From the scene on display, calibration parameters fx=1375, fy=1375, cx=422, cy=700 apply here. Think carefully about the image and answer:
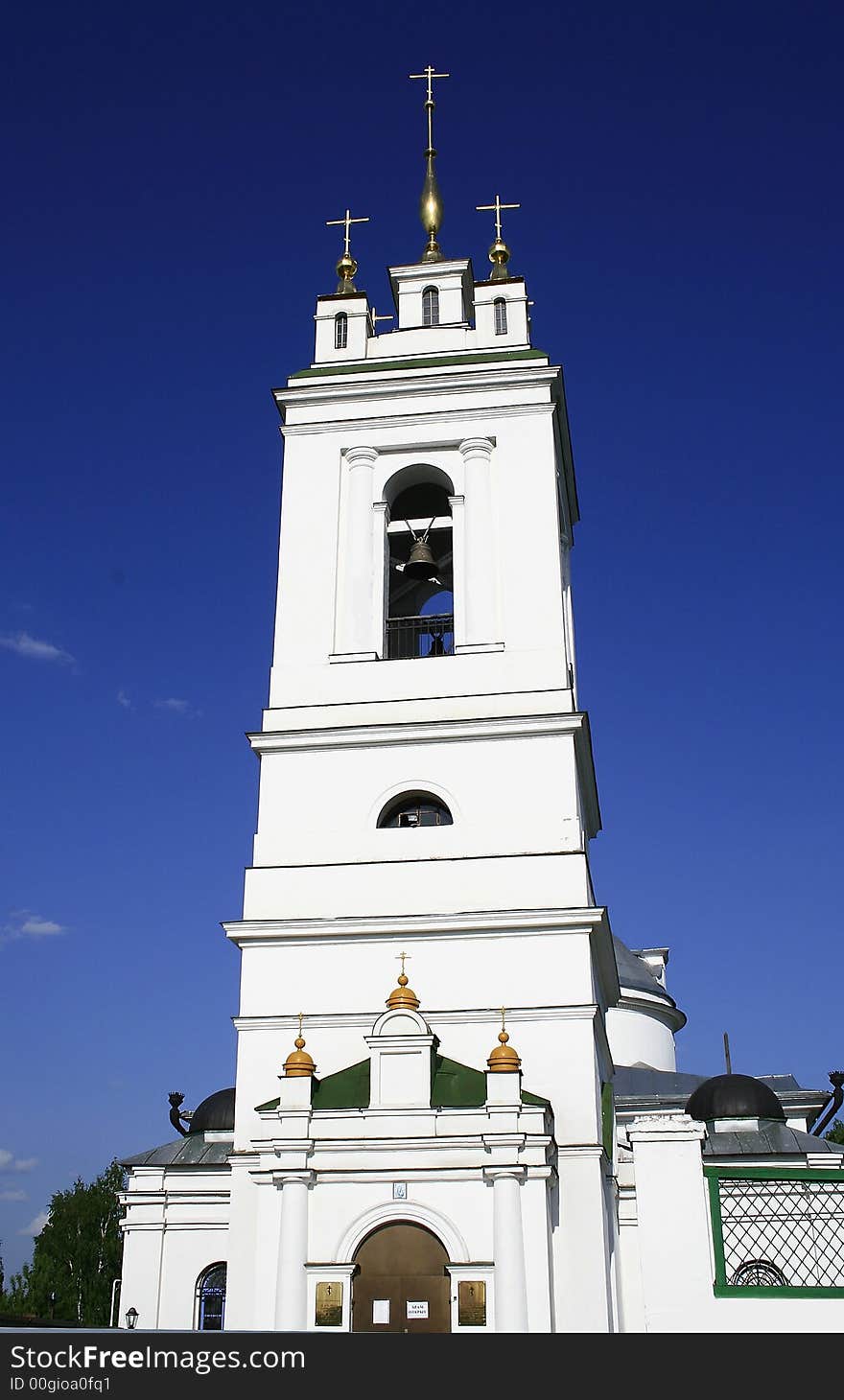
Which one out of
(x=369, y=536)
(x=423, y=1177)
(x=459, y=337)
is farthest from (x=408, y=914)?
(x=459, y=337)

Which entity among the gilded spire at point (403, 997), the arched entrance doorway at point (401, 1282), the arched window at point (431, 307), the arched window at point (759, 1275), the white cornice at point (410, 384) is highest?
the arched window at point (431, 307)

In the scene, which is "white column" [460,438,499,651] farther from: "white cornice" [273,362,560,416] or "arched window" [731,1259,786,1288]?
"arched window" [731,1259,786,1288]

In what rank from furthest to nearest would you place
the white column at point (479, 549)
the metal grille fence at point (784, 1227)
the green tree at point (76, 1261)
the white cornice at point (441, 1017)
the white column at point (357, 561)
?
the green tree at point (76, 1261), the white column at point (357, 561), the white column at point (479, 549), the white cornice at point (441, 1017), the metal grille fence at point (784, 1227)

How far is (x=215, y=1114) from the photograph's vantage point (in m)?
23.5

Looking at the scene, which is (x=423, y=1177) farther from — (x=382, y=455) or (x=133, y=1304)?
(x=382, y=455)

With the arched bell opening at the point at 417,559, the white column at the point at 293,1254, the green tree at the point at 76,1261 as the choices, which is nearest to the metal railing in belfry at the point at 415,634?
the arched bell opening at the point at 417,559

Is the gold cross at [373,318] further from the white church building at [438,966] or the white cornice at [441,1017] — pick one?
the white cornice at [441,1017]

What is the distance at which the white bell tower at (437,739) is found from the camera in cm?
1625

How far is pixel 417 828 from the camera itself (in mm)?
17609

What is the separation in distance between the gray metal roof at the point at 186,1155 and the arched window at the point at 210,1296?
5.47ft

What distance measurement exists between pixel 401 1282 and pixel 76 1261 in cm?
3248

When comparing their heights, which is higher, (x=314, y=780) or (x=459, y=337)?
(x=459, y=337)

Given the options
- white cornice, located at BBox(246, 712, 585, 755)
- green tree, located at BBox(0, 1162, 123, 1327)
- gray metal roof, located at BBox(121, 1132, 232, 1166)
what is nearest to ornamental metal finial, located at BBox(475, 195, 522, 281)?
white cornice, located at BBox(246, 712, 585, 755)
